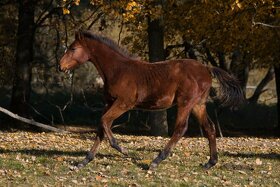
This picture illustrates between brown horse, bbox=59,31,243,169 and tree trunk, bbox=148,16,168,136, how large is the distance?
9.45 m

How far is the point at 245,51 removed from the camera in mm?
26688

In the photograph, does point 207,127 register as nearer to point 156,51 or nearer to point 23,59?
point 156,51

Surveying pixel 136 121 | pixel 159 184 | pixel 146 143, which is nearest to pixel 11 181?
pixel 159 184

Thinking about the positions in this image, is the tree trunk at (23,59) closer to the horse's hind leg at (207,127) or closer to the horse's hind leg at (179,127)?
the horse's hind leg at (207,127)

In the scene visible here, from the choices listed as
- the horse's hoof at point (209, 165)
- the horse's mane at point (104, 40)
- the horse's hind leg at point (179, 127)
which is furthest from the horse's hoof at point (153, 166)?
the horse's mane at point (104, 40)

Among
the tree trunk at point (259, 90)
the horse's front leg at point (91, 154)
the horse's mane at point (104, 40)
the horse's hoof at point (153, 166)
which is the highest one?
the horse's mane at point (104, 40)

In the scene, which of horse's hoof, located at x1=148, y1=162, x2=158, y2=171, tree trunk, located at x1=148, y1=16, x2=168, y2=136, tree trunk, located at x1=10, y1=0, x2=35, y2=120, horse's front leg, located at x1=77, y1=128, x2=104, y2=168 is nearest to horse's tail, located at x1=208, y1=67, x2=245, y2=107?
horse's hoof, located at x1=148, y1=162, x2=158, y2=171

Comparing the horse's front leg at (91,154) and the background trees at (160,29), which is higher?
the background trees at (160,29)

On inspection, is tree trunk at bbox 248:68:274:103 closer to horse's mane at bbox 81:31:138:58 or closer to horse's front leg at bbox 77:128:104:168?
horse's mane at bbox 81:31:138:58

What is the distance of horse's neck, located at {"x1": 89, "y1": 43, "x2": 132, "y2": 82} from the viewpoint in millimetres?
11701

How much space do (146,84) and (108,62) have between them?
0.80m

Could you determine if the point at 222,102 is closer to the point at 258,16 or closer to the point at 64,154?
the point at 64,154

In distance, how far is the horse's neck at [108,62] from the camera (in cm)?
1170

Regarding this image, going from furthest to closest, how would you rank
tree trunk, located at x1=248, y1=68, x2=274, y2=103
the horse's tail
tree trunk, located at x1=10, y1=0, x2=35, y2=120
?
1. tree trunk, located at x1=248, y1=68, x2=274, y2=103
2. tree trunk, located at x1=10, y1=0, x2=35, y2=120
3. the horse's tail
